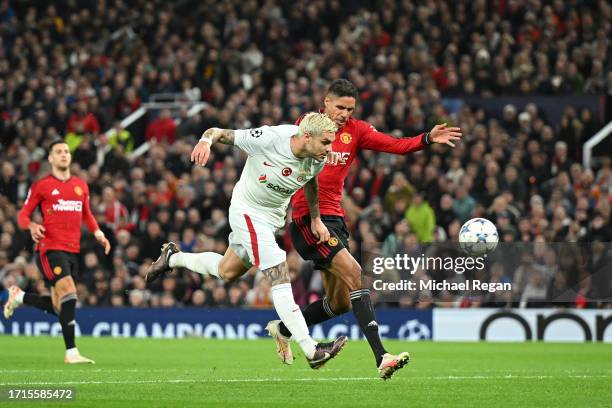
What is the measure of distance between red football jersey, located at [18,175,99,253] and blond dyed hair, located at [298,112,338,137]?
15.3 ft

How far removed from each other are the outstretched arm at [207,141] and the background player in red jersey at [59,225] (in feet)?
12.7

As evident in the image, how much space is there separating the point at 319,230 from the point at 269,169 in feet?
2.68

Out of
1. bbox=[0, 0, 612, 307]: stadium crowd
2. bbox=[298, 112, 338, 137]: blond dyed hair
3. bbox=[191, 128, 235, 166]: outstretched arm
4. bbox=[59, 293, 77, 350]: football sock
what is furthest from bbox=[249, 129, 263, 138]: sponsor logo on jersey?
bbox=[0, 0, 612, 307]: stadium crowd

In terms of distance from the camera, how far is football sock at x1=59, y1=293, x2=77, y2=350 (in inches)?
530

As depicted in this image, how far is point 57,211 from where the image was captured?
13.9 metres

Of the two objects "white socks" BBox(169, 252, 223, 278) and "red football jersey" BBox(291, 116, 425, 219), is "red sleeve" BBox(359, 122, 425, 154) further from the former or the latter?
Answer: "white socks" BBox(169, 252, 223, 278)

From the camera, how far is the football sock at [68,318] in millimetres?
13459

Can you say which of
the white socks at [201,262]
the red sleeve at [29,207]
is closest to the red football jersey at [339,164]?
the white socks at [201,262]

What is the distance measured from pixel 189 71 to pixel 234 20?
6.67ft

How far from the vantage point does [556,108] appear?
907 inches

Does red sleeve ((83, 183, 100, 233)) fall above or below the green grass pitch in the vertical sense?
above

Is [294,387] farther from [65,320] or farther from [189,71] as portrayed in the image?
[189,71]

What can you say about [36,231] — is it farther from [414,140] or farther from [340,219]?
[414,140]

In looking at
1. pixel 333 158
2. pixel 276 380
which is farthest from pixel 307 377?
pixel 333 158
